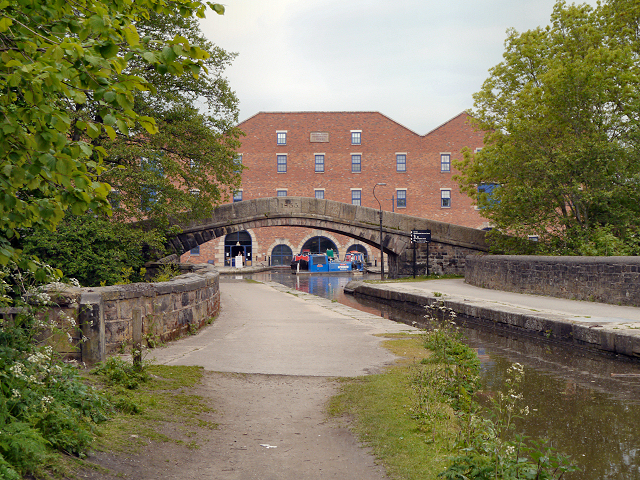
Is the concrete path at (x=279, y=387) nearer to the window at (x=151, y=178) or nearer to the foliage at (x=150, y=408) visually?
the foliage at (x=150, y=408)

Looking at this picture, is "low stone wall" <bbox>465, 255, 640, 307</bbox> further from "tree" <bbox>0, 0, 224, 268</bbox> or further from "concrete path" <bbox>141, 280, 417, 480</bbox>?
"tree" <bbox>0, 0, 224, 268</bbox>

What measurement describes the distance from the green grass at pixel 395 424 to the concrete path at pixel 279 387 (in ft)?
0.47

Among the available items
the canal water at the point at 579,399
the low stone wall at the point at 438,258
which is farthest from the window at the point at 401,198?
the canal water at the point at 579,399

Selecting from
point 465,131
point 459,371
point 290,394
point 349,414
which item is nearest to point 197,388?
point 290,394

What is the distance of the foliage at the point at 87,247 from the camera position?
12.0 meters

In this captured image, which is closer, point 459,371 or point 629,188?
point 459,371

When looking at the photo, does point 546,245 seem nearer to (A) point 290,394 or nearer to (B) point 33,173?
(A) point 290,394

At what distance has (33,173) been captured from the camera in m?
2.67

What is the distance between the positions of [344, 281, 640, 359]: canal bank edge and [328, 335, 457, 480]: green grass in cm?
248

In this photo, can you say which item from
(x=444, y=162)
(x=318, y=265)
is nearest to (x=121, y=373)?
(x=318, y=265)

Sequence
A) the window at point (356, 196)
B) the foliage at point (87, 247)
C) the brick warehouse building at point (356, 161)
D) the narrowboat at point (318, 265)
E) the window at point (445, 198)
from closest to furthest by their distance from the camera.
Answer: the foliage at point (87, 247) < the narrowboat at point (318, 265) < the brick warehouse building at point (356, 161) < the window at point (445, 198) < the window at point (356, 196)

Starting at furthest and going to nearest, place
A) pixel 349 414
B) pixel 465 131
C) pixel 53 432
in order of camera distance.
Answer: pixel 465 131, pixel 349 414, pixel 53 432

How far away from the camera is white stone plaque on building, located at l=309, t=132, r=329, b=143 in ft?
145

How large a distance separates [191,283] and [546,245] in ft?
43.8
